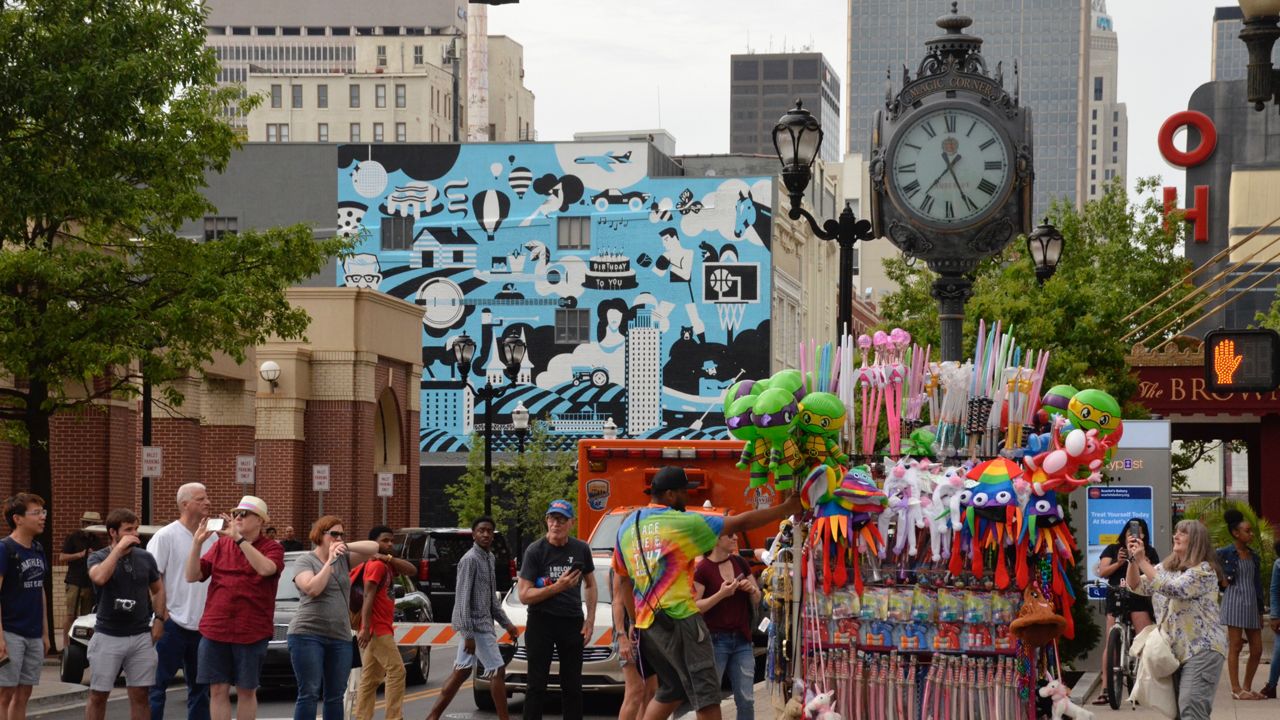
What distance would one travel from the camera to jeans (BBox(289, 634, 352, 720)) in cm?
1327

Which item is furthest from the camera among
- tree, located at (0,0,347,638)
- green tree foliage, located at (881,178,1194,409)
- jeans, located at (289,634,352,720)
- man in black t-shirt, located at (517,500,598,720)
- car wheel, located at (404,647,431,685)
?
green tree foliage, located at (881,178,1194,409)

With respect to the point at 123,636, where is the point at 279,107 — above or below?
above

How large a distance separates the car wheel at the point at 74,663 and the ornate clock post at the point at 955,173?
11930mm

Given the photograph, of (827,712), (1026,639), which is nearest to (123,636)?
(827,712)

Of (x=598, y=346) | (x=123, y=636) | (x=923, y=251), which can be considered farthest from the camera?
(x=598, y=346)

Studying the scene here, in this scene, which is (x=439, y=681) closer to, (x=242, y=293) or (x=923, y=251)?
(x=242, y=293)

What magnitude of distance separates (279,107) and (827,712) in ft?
462

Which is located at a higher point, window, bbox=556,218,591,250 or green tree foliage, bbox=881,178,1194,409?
window, bbox=556,218,591,250

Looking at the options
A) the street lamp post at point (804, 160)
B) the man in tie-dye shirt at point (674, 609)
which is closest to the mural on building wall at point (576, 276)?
the street lamp post at point (804, 160)

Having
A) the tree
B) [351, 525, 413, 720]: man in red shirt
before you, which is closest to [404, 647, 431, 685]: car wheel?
the tree

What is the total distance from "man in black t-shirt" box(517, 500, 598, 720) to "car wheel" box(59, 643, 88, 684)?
7.84 metres

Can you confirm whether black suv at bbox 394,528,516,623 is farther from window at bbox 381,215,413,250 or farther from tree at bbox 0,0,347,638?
window at bbox 381,215,413,250

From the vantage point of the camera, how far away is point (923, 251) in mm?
12047

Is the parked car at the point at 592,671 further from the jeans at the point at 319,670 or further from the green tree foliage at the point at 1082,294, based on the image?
the green tree foliage at the point at 1082,294
